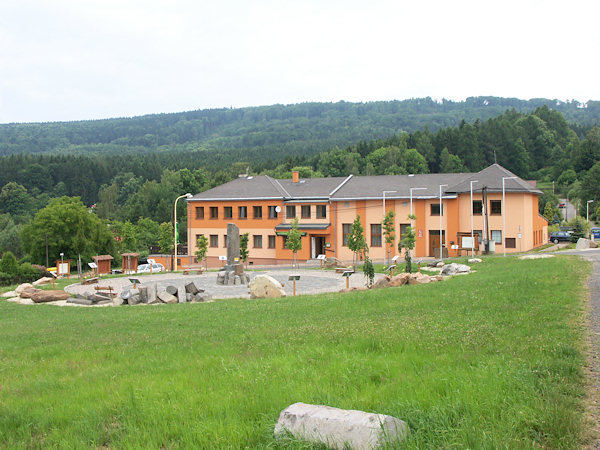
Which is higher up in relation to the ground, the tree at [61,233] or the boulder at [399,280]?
the tree at [61,233]

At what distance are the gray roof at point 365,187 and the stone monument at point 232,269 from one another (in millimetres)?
20792

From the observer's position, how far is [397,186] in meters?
55.1

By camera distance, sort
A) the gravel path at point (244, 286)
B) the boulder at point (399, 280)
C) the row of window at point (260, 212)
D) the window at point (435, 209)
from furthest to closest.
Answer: the row of window at point (260, 212) < the window at point (435, 209) < the gravel path at point (244, 286) < the boulder at point (399, 280)

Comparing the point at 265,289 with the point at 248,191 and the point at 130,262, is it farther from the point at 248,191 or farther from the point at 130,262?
the point at 248,191

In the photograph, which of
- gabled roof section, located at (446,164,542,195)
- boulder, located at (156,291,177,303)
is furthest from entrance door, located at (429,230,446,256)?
boulder, located at (156,291,177,303)

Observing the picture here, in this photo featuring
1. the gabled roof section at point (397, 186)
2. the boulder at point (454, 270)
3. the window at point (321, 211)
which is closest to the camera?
the boulder at point (454, 270)

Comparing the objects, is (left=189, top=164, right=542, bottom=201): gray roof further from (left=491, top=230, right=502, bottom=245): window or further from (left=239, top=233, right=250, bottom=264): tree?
(left=239, top=233, right=250, bottom=264): tree

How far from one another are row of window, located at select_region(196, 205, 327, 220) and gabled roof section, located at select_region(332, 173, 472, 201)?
244cm

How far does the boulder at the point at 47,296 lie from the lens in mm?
23891

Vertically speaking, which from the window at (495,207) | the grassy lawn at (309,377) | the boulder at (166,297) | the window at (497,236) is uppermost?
the window at (495,207)

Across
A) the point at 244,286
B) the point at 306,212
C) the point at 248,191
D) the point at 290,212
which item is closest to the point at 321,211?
the point at 306,212

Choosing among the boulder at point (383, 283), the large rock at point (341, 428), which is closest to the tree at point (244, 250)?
the boulder at point (383, 283)

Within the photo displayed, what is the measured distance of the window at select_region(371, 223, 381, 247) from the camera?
178 feet

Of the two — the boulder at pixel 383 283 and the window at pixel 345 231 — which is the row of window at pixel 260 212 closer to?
the window at pixel 345 231
